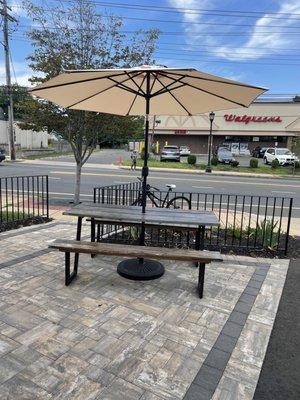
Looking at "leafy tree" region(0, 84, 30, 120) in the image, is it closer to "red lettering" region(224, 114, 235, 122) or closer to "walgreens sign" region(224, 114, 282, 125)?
"red lettering" region(224, 114, 235, 122)

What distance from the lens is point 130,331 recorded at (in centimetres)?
340

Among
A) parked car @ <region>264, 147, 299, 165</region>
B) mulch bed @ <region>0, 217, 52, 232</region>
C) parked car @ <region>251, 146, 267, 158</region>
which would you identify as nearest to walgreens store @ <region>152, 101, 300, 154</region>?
parked car @ <region>251, 146, 267, 158</region>

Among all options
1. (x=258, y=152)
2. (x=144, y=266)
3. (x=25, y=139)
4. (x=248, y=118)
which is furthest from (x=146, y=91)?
(x=248, y=118)

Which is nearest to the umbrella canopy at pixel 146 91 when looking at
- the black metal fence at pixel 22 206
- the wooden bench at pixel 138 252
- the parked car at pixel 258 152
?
the wooden bench at pixel 138 252

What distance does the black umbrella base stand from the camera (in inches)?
182

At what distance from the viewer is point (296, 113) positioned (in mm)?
47031

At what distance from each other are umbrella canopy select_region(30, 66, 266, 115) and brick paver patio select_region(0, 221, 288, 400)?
2324 millimetres

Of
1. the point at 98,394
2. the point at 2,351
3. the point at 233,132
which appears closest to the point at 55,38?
the point at 2,351

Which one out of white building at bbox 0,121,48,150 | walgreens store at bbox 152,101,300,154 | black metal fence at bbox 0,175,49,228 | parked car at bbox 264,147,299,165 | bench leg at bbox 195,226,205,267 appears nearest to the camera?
bench leg at bbox 195,226,205,267

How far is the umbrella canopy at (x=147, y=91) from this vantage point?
3898mm

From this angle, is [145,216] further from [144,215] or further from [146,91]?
[146,91]

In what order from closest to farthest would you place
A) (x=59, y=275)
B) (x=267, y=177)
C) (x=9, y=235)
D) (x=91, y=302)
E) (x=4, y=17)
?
(x=91, y=302)
(x=59, y=275)
(x=9, y=235)
(x=4, y=17)
(x=267, y=177)

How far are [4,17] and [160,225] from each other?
79.7ft

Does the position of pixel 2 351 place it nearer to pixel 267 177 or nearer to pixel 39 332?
pixel 39 332
